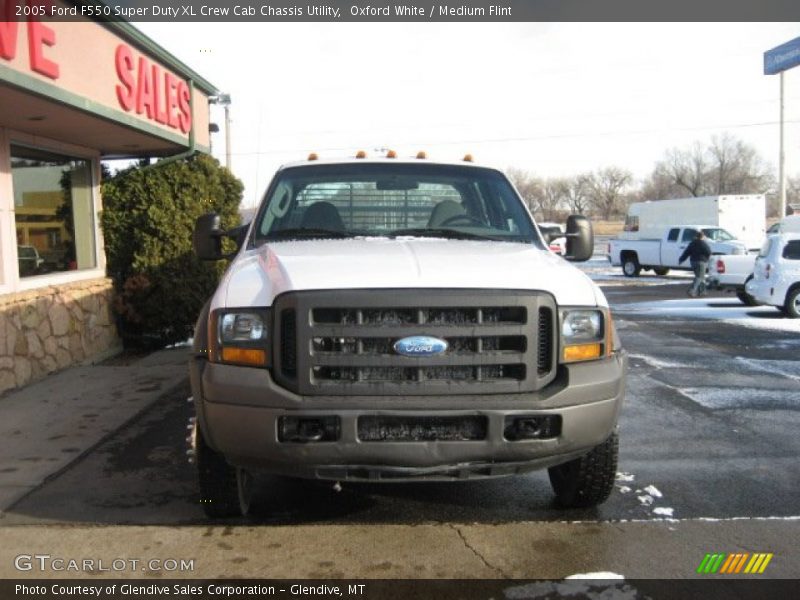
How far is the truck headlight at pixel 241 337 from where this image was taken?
10.9 ft

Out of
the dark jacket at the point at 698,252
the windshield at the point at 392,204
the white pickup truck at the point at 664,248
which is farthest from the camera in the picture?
the white pickup truck at the point at 664,248

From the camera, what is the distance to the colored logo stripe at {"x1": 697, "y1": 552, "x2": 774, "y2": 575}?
3408 millimetres

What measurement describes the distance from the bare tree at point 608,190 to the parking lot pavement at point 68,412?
288 feet

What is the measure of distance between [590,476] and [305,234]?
7.06 feet

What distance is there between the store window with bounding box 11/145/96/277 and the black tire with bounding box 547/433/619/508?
248 inches

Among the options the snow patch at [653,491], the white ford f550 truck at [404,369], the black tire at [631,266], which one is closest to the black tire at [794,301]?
the snow patch at [653,491]

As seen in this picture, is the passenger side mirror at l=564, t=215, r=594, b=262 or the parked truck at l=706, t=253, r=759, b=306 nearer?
the passenger side mirror at l=564, t=215, r=594, b=262

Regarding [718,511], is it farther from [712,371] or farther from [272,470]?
[712,371]

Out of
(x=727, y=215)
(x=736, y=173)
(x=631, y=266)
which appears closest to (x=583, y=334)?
(x=631, y=266)

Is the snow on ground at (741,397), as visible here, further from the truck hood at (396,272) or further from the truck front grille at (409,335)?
the truck front grille at (409,335)

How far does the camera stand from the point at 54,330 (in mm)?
8008

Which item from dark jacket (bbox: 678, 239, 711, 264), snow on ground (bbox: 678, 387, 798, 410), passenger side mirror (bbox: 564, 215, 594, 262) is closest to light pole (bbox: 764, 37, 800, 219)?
dark jacket (bbox: 678, 239, 711, 264)

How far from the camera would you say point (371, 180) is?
199 inches

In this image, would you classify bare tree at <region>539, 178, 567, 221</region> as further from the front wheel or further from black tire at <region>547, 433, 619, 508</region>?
black tire at <region>547, 433, 619, 508</region>
